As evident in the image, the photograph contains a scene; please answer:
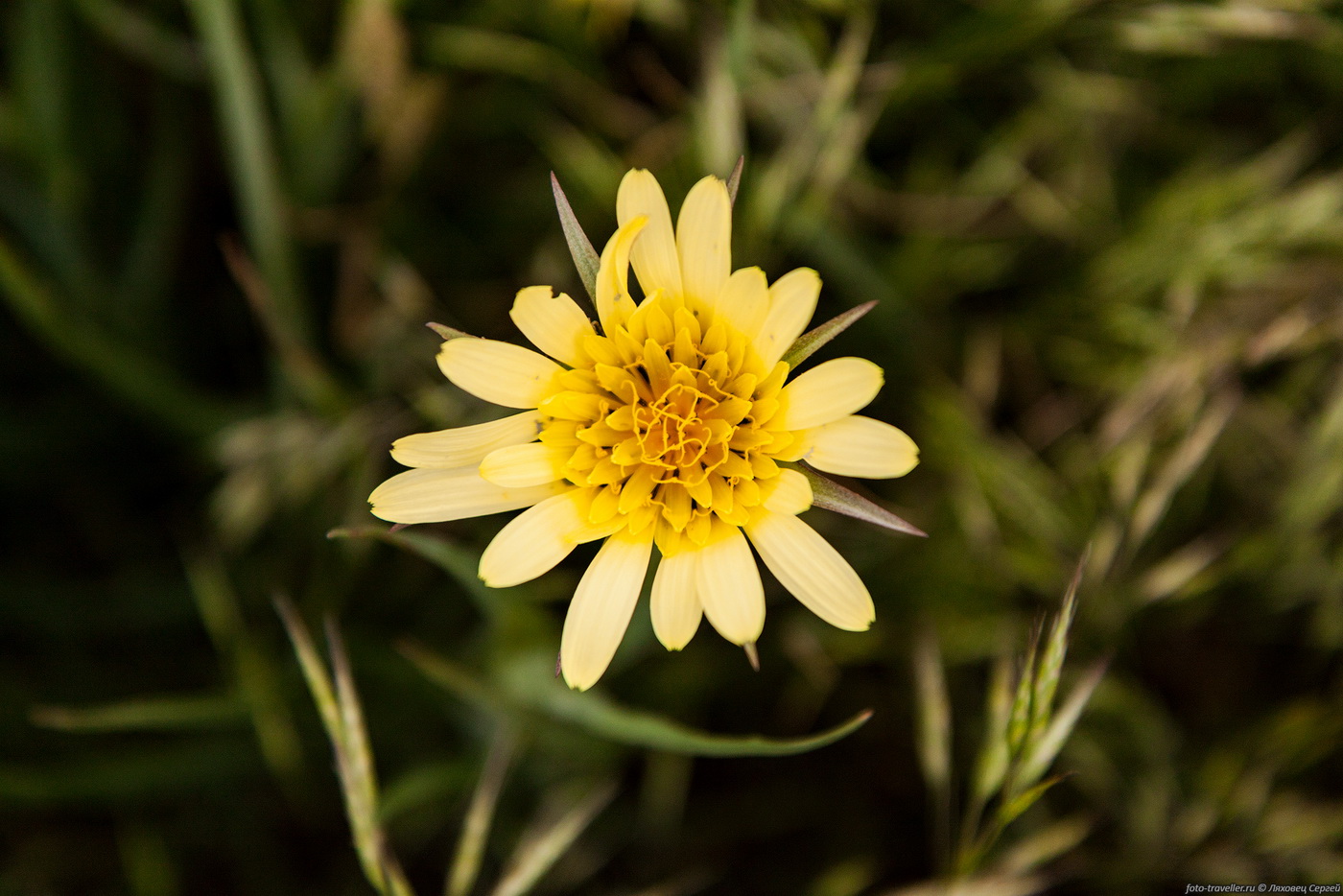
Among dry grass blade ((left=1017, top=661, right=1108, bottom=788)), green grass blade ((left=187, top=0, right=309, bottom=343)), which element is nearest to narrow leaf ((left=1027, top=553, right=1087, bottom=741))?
dry grass blade ((left=1017, top=661, right=1108, bottom=788))

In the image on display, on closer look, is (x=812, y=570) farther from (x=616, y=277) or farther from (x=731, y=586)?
(x=616, y=277)

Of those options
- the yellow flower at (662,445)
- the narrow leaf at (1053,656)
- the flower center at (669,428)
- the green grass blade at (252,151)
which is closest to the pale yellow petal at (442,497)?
the yellow flower at (662,445)

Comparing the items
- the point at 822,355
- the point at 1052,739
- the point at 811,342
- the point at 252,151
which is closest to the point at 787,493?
the point at 811,342

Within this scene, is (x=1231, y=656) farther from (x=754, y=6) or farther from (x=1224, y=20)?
(x=754, y=6)

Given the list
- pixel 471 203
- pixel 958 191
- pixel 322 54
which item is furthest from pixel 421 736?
pixel 958 191

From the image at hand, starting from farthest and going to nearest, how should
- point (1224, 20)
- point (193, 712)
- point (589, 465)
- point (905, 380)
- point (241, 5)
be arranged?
1. point (905, 380)
2. point (241, 5)
3. point (1224, 20)
4. point (193, 712)
5. point (589, 465)

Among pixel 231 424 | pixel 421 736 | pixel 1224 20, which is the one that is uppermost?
pixel 1224 20

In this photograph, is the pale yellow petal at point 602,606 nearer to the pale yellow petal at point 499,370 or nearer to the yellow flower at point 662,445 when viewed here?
the yellow flower at point 662,445
